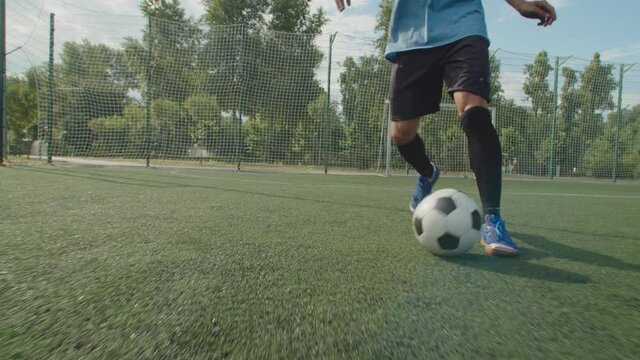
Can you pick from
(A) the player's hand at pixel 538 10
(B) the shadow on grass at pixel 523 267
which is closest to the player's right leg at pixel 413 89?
(A) the player's hand at pixel 538 10

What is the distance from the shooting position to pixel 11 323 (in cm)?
90

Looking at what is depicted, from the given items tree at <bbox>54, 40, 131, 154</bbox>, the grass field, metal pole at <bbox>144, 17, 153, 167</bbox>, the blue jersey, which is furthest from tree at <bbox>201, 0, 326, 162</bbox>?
the grass field

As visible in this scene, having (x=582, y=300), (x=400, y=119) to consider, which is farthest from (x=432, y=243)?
(x=400, y=119)

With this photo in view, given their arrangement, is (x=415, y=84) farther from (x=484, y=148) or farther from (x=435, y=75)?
(x=484, y=148)

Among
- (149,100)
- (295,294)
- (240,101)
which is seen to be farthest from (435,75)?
(149,100)

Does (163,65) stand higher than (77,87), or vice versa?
(163,65)

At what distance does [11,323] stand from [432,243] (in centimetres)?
147

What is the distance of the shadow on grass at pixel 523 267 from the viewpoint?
1.45m

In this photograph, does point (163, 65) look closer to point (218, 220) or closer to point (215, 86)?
point (215, 86)

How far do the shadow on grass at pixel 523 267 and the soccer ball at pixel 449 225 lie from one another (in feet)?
0.20

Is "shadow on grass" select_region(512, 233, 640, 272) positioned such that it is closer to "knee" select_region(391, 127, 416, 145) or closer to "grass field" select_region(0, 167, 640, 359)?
"grass field" select_region(0, 167, 640, 359)

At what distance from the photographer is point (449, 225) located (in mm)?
1754

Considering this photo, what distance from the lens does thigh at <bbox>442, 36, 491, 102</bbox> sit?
6.55 feet

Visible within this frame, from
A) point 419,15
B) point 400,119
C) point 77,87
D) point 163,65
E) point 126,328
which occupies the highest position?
point 163,65
